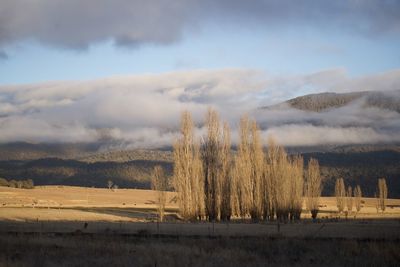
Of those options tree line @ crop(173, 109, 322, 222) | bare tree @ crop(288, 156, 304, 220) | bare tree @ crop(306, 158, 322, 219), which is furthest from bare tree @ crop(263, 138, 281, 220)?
bare tree @ crop(306, 158, 322, 219)

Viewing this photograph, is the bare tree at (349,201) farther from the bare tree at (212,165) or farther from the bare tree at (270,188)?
the bare tree at (212,165)

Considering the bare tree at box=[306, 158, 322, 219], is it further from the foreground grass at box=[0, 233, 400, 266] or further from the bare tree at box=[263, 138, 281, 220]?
the foreground grass at box=[0, 233, 400, 266]

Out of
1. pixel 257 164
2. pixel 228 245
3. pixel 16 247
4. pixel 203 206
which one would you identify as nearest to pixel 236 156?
pixel 257 164

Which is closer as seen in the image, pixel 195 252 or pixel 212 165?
pixel 195 252

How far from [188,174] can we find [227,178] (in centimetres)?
457

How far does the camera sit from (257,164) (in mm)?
61156

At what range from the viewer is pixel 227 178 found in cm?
5869

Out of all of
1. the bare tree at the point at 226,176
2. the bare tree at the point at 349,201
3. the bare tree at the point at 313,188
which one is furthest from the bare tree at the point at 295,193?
the bare tree at the point at 349,201

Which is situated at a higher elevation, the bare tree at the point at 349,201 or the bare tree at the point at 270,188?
the bare tree at the point at 270,188

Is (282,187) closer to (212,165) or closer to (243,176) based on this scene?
(243,176)

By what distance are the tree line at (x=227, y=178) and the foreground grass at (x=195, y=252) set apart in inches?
1108

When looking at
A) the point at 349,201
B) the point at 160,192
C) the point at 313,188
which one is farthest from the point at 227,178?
the point at 349,201

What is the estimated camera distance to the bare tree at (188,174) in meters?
55.7

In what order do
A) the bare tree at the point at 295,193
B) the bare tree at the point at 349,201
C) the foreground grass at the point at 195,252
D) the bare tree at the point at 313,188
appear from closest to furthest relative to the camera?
the foreground grass at the point at 195,252 → the bare tree at the point at 295,193 → the bare tree at the point at 313,188 → the bare tree at the point at 349,201
